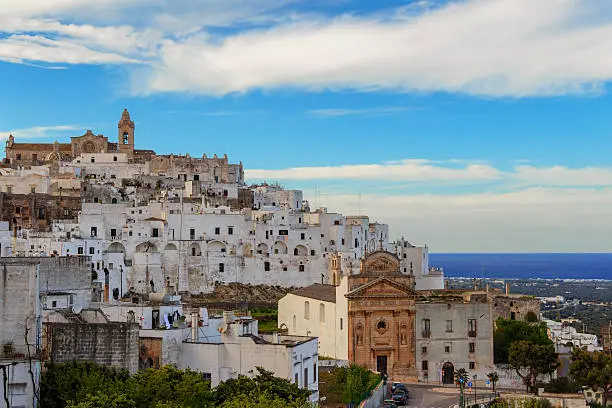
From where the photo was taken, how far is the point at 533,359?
53.4 metres

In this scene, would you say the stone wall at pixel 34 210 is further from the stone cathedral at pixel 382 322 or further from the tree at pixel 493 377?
the tree at pixel 493 377

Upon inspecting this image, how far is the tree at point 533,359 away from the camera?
5328cm

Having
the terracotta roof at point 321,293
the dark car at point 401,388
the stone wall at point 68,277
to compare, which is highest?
the stone wall at point 68,277

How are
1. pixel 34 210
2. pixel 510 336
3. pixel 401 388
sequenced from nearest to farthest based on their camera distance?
pixel 401 388
pixel 510 336
pixel 34 210

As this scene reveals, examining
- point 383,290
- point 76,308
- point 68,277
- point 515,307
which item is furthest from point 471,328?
point 76,308

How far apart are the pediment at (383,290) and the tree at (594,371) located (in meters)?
11.4

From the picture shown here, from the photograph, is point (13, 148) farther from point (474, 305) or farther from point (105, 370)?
point (105, 370)

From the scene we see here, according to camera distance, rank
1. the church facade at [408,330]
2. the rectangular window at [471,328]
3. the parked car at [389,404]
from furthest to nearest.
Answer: the rectangular window at [471,328], the church facade at [408,330], the parked car at [389,404]

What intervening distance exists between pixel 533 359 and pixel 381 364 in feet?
32.0

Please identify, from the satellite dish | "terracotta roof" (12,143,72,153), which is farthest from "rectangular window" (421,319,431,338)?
"terracotta roof" (12,143,72,153)

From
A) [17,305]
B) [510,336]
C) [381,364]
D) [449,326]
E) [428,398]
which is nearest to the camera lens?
[17,305]

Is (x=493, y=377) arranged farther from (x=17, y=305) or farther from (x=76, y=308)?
(x=17, y=305)

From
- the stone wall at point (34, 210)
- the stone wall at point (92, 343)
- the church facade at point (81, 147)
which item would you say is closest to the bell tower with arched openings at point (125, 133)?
the church facade at point (81, 147)

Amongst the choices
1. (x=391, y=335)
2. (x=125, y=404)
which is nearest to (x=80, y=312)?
(x=125, y=404)
